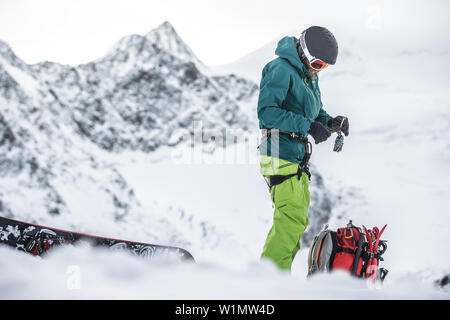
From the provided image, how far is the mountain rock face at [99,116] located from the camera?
23.5ft

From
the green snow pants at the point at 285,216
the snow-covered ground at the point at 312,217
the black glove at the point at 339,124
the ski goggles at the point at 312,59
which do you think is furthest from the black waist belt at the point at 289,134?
the snow-covered ground at the point at 312,217

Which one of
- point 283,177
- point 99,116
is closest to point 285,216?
point 283,177

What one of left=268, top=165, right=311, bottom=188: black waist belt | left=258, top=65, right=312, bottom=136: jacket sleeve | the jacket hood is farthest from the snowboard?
the jacket hood

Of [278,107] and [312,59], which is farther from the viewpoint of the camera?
[312,59]

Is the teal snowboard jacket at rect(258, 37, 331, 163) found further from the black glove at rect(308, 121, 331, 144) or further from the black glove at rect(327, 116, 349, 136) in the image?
the black glove at rect(327, 116, 349, 136)

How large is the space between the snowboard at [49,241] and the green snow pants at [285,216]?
0.96 metres

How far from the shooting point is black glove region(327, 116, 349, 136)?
8.87ft

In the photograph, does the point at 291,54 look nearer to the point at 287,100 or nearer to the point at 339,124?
the point at 287,100

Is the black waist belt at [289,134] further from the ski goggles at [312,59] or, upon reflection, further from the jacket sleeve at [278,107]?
the ski goggles at [312,59]

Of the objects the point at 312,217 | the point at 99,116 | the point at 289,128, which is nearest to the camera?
the point at 289,128

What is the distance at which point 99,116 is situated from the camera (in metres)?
10.7

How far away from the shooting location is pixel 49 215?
669 centimetres

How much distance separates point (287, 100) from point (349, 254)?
119 cm
